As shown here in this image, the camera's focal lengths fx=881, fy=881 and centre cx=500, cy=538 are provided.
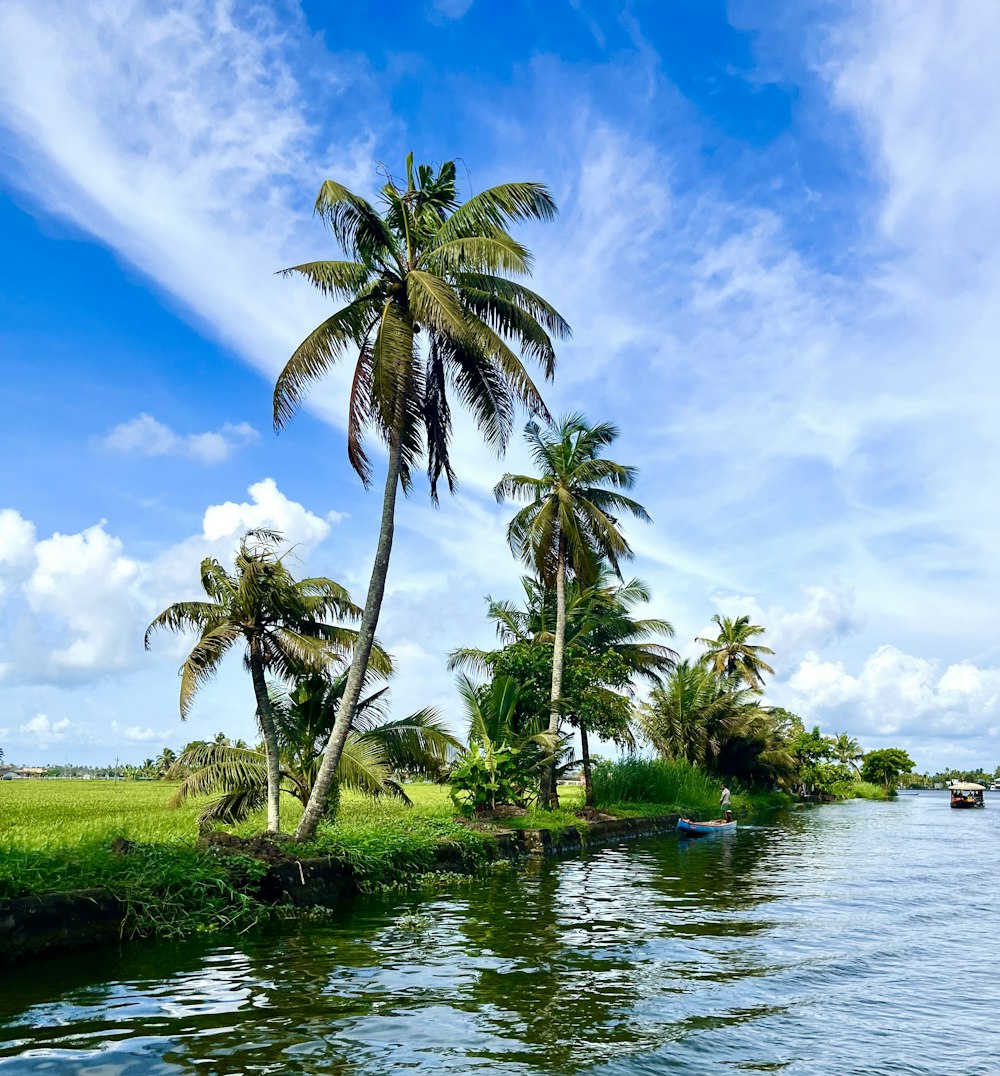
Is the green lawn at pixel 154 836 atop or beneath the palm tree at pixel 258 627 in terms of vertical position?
beneath

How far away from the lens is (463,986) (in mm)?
8547

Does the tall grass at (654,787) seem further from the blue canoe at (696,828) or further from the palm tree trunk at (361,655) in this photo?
the palm tree trunk at (361,655)

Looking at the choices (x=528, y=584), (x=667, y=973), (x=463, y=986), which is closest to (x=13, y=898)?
(x=463, y=986)

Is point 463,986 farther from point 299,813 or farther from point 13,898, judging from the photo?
point 299,813

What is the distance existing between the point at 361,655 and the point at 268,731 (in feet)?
7.24

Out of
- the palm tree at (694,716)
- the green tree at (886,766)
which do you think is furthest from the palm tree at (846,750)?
the palm tree at (694,716)

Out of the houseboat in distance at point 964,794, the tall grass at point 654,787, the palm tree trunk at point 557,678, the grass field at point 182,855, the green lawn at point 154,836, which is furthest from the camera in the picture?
the houseboat in distance at point 964,794

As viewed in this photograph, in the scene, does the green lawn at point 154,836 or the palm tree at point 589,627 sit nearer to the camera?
the green lawn at point 154,836

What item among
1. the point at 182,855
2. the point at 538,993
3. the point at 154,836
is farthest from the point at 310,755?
the point at 538,993

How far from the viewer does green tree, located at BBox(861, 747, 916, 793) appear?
94.5 m

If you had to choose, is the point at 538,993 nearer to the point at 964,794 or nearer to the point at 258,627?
the point at 258,627

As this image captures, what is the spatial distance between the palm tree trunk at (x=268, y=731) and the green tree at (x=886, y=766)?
9184 cm

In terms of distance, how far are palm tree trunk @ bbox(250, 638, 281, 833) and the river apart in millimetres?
3022

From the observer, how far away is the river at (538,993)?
6.59 metres
